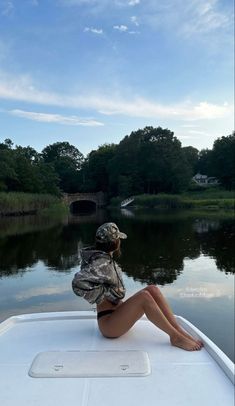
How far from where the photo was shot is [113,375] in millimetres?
2494

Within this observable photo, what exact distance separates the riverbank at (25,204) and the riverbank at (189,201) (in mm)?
10572

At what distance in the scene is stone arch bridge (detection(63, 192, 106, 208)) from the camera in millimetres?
64119

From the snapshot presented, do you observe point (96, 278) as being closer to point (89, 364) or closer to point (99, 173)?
point (89, 364)

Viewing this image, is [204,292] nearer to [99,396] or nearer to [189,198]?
[99,396]

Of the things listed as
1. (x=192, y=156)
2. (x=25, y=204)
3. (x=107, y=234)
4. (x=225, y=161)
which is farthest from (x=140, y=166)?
(x=107, y=234)

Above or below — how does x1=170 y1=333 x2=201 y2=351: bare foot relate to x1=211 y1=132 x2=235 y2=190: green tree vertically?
below

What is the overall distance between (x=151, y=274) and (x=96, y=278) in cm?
752

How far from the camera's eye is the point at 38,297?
28.4ft

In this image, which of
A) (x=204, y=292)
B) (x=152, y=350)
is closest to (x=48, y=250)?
(x=204, y=292)

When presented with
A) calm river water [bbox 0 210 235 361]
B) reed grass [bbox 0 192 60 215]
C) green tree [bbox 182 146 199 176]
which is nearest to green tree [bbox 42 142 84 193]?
green tree [bbox 182 146 199 176]

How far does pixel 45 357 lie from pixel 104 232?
3.46 ft

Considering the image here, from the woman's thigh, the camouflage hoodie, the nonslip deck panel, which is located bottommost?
the nonslip deck panel

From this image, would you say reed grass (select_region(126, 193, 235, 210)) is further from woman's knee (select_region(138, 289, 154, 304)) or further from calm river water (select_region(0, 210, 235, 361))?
woman's knee (select_region(138, 289, 154, 304))

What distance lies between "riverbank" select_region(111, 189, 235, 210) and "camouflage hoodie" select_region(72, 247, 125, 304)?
1595 inches
